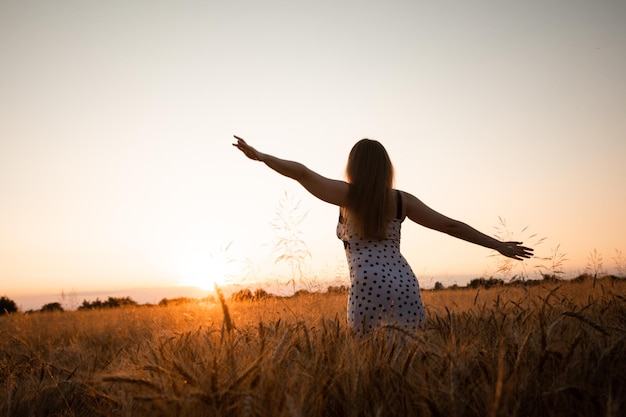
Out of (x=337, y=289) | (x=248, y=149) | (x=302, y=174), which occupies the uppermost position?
(x=248, y=149)

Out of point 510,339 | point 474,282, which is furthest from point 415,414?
point 474,282

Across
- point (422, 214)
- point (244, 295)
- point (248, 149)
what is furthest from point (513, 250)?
point (244, 295)

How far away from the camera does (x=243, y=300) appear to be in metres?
7.25

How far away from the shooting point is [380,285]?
3.47 m

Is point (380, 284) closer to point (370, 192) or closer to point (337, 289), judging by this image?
point (370, 192)

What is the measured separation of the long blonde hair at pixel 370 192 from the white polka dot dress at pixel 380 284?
0.12 metres

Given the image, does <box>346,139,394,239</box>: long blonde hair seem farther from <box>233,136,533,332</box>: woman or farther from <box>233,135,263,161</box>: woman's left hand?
<box>233,135,263,161</box>: woman's left hand

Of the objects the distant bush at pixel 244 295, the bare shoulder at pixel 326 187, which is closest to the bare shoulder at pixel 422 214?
the bare shoulder at pixel 326 187

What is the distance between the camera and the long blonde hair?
141 inches

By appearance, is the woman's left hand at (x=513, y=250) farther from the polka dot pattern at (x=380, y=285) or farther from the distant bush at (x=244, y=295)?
the distant bush at (x=244, y=295)

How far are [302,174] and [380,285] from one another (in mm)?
1068

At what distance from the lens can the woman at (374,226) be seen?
11.2 feet

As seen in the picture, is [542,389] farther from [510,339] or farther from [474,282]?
[474,282]

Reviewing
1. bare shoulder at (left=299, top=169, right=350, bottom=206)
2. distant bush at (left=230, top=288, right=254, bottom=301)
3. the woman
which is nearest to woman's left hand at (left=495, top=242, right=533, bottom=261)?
the woman
